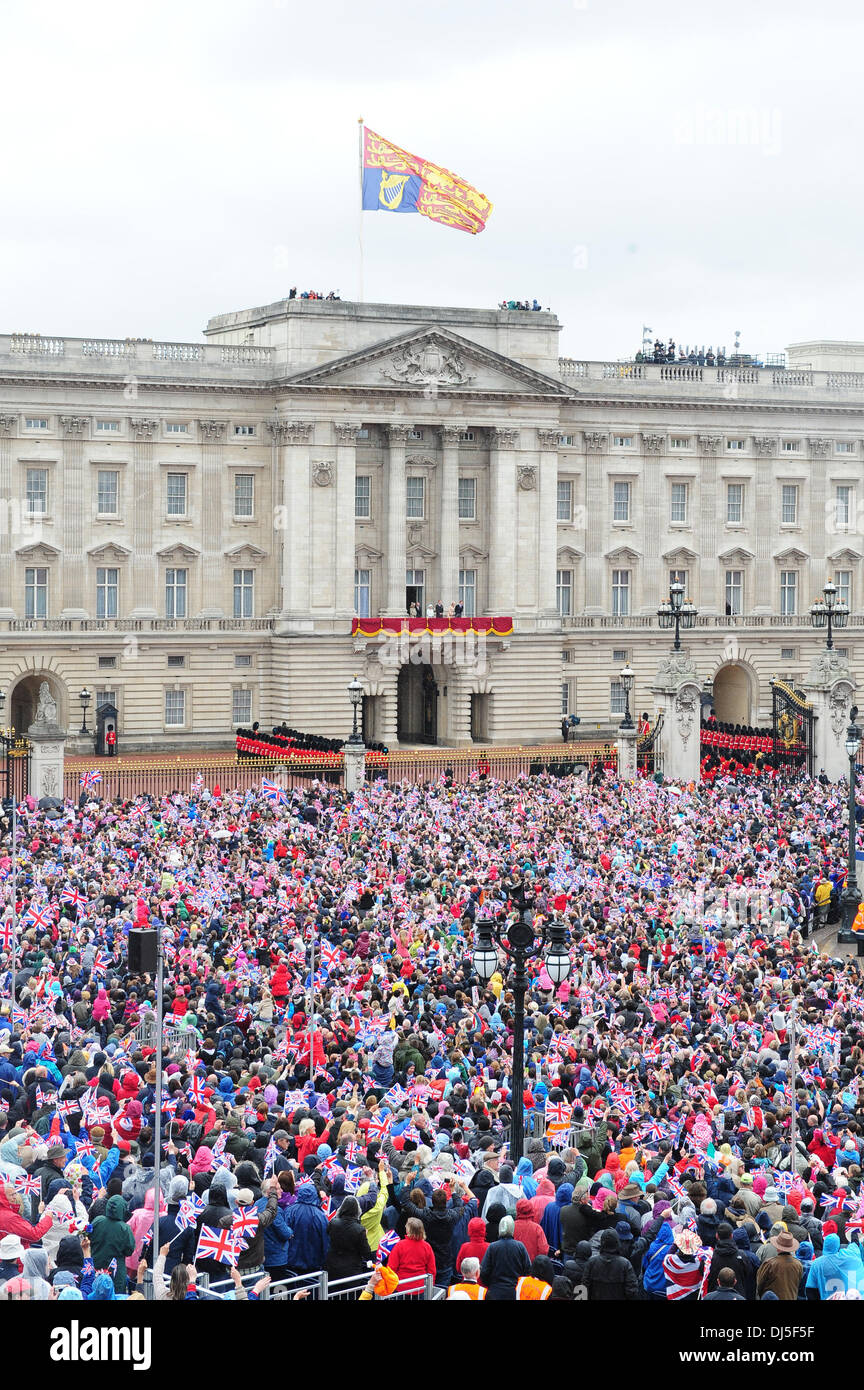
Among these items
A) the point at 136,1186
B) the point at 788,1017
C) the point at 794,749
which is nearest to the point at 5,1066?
the point at 136,1186

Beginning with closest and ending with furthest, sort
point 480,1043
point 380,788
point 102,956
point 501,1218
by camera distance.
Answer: point 501,1218
point 480,1043
point 102,956
point 380,788

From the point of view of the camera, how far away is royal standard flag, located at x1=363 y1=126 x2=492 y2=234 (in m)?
72.7

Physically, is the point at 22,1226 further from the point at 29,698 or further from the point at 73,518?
the point at 29,698

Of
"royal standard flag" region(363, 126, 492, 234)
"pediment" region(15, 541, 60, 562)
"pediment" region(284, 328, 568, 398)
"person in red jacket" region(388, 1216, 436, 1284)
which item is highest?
"royal standard flag" region(363, 126, 492, 234)

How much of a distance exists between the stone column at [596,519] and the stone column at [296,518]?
1291cm

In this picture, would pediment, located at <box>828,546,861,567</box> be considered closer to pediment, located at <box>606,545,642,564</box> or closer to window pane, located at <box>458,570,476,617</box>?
pediment, located at <box>606,545,642,564</box>

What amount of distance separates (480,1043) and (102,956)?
6.62 m

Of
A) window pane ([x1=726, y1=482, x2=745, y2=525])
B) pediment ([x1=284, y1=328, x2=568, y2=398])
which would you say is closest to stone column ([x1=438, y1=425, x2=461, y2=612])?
pediment ([x1=284, y1=328, x2=568, y2=398])

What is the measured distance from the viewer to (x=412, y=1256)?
58.3 ft

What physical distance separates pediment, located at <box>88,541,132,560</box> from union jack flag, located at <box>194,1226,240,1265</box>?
57.8 metres

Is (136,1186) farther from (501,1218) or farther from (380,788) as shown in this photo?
(380,788)

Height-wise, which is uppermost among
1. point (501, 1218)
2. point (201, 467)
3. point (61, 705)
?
point (201, 467)

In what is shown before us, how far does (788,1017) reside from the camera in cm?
2794

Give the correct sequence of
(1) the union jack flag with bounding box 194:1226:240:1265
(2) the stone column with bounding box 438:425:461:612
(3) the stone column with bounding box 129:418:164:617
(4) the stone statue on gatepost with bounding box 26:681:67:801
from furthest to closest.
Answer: (2) the stone column with bounding box 438:425:461:612
(3) the stone column with bounding box 129:418:164:617
(4) the stone statue on gatepost with bounding box 26:681:67:801
(1) the union jack flag with bounding box 194:1226:240:1265
